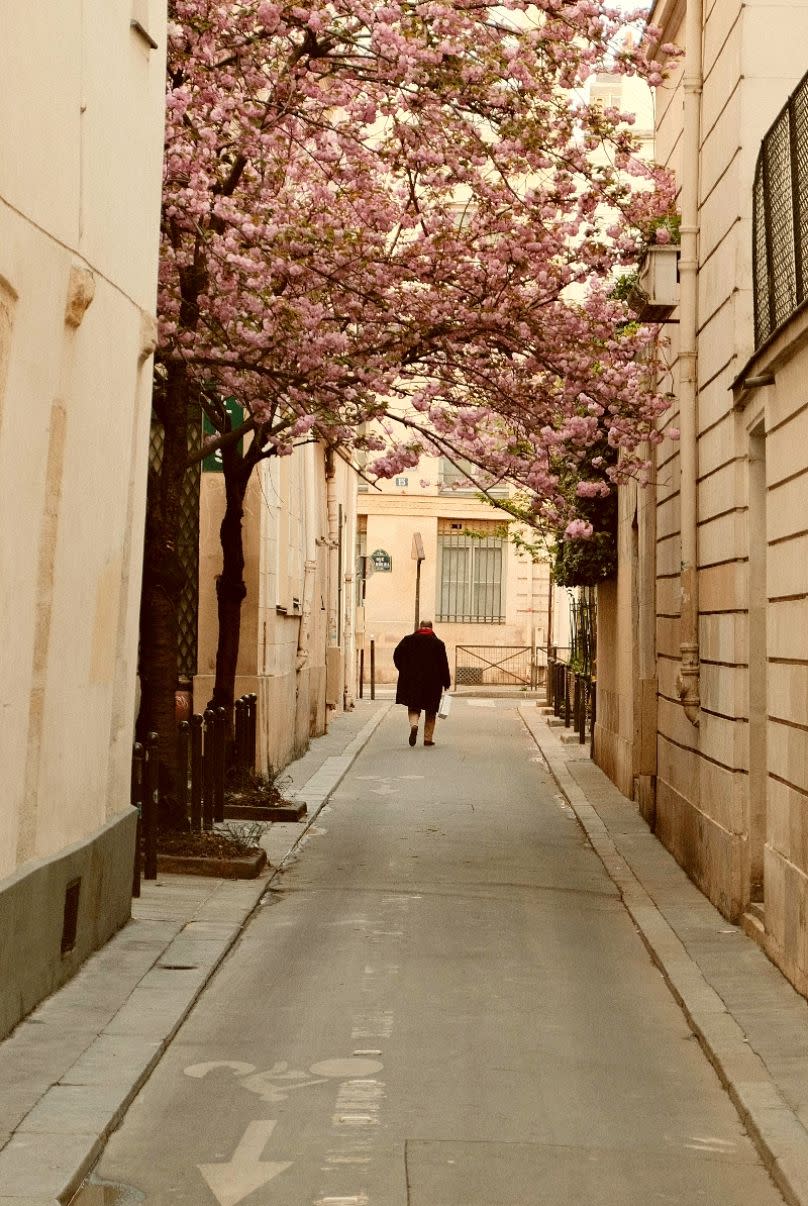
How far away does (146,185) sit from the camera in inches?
415

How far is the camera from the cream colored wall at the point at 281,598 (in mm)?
17875

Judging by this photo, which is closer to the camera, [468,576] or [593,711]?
[593,711]

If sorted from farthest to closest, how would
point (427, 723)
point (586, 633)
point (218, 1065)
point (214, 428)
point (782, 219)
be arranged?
point (586, 633) < point (427, 723) < point (214, 428) < point (782, 219) < point (218, 1065)

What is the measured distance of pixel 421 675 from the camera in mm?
24438

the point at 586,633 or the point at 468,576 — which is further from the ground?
the point at 468,576

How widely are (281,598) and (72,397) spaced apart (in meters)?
11.9

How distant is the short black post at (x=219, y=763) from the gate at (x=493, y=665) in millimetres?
30742

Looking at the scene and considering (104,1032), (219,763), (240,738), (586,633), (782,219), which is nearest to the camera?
(104,1032)

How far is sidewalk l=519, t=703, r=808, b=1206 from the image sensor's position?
21.3 ft

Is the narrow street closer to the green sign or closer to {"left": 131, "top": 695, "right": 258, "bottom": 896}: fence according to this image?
{"left": 131, "top": 695, "right": 258, "bottom": 896}: fence

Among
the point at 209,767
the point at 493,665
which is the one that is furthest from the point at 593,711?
the point at 493,665

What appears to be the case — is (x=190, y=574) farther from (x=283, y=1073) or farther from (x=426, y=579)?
(x=426, y=579)

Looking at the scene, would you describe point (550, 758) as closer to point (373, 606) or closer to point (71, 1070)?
point (71, 1070)

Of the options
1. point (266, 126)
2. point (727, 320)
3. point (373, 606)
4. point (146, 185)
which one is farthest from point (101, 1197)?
point (373, 606)
